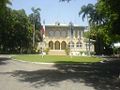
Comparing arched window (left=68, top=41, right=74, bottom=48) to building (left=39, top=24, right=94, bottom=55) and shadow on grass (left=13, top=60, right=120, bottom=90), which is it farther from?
shadow on grass (left=13, top=60, right=120, bottom=90)

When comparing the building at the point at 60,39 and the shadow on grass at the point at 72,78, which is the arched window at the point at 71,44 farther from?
the shadow on grass at the point at 72,78

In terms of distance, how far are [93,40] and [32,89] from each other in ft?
232

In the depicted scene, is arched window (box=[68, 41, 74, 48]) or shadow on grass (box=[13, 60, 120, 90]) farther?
arched window (box=[68, 41, 74, 48])

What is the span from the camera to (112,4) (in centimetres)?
2406

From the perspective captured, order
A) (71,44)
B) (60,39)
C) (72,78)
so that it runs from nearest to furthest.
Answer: (72,78)
(71,44)
(60,39)

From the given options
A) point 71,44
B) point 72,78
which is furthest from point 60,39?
point 72,78

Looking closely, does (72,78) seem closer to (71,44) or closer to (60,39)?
(71,44)

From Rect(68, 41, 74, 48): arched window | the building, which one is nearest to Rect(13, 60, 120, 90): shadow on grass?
Rect(68, 41, 74, 48): arched window

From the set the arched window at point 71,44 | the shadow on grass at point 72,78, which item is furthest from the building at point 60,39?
the shadow on grass at point 72,78

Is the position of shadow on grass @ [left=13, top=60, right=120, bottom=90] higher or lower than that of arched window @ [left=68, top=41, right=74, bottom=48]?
lower

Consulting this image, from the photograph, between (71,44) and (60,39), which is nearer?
(71,44)

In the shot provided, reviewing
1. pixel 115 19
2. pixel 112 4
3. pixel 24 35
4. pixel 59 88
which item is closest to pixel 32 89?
pixel 59 88

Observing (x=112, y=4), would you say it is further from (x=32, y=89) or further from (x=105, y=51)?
(x=105, y=51)

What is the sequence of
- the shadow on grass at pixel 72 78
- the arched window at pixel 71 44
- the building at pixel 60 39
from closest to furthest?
1. the shadow on grass at pixel 72 78
2. the arched window at pixel 71 44
3. the building at pixel 60 39
